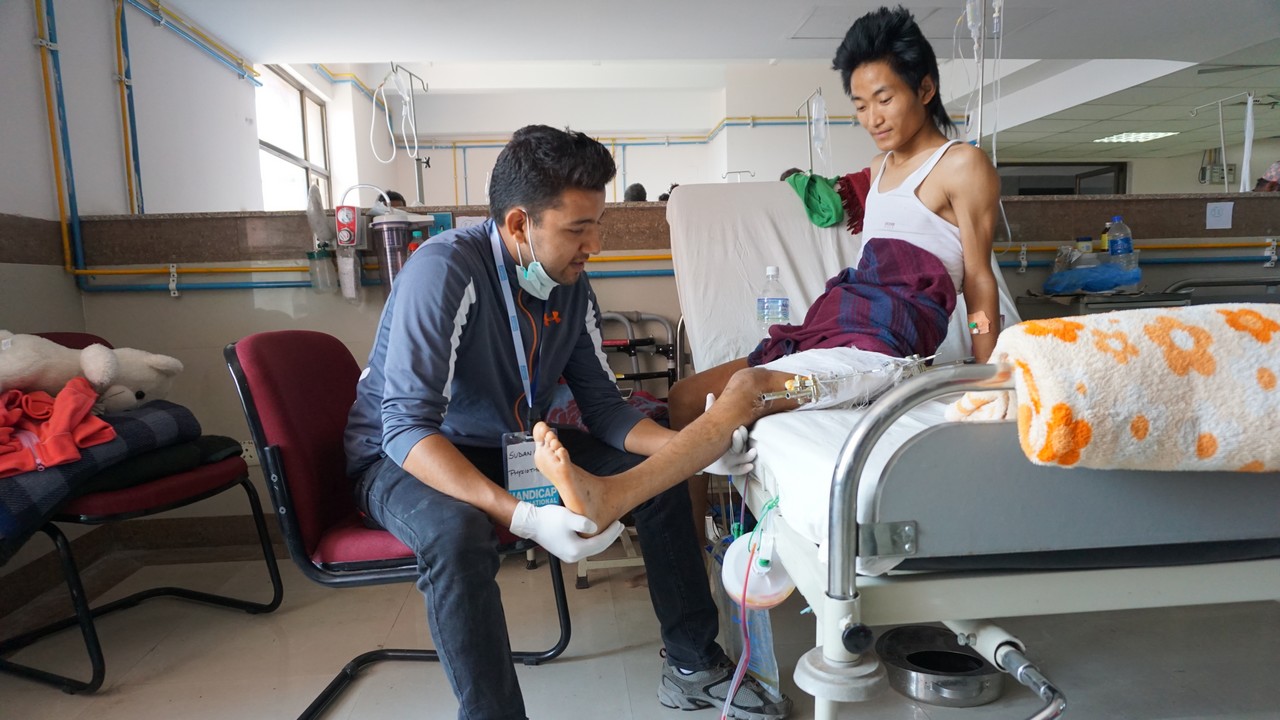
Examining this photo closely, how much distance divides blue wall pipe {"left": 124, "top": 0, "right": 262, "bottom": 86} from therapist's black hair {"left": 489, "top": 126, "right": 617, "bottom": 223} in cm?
162

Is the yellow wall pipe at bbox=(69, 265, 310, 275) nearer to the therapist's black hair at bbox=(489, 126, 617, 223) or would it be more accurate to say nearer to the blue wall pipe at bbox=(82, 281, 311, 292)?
the blue wall pipe at bbox=(82, 281, 311, 292)

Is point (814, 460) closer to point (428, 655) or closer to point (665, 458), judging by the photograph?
point (665, 458)

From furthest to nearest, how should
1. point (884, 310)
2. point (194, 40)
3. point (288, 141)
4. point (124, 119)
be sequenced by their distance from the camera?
point (288, 141)
point (194, 40)
point (124, 119)
point (884, 310)

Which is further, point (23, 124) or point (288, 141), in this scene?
point (288, 141)

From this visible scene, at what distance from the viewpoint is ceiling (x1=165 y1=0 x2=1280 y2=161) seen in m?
3.86

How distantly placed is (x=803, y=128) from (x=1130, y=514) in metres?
6.85

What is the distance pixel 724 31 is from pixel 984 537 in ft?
14.1

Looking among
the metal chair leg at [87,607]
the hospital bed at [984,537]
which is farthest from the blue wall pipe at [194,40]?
the hospital bed at [984,537]

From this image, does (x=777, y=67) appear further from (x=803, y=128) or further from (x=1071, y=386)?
(x=1071, y=386)

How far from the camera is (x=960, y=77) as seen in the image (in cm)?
607

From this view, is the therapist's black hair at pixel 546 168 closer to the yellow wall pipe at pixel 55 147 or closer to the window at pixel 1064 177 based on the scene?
the yellow wall pipe at pixel 55 147

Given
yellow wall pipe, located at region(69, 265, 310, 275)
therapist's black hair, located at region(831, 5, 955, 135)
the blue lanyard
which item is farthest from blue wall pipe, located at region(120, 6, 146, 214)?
therapist's black hair, located at region(831, 5, 955, 135)

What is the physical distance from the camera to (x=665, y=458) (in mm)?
1158

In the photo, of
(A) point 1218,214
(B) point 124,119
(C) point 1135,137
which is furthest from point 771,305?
(C) point 1135,137
